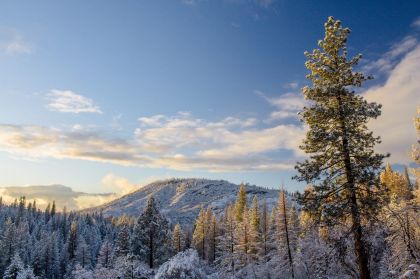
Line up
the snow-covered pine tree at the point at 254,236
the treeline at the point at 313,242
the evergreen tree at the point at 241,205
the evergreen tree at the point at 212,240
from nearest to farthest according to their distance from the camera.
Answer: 1. the treeline at the point at 313,242
2. the snow-covered pine tree at the point at 254,236
3. the evergreen tree at the point at 241,205
4. the evergreen tree at the point at 212,240

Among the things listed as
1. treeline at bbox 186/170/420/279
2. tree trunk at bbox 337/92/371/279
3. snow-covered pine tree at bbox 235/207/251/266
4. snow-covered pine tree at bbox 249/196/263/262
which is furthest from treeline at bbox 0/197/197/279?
tree trunk at bbox 337/92/371/279

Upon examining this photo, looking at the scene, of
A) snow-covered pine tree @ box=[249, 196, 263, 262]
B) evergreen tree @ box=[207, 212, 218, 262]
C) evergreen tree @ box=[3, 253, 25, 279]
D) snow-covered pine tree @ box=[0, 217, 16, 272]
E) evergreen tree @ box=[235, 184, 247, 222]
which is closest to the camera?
evergreen tree @ box=[3, 253, 25, 279]

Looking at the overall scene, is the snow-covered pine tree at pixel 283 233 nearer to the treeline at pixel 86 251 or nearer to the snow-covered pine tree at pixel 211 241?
the treeline at pixel 86 251

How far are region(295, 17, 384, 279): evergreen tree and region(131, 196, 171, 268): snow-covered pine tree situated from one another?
2903 centimetres

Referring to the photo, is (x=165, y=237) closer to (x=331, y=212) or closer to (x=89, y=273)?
(x=89, y=273)

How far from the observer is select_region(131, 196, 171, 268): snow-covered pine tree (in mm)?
45719

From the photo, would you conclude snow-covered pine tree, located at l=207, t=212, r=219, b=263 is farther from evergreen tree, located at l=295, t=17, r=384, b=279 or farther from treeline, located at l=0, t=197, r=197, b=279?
evergreen tree, located at l=295, t=17, r=384, b=279

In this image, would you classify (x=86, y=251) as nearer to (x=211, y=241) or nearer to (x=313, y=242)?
(x=211, y=241)

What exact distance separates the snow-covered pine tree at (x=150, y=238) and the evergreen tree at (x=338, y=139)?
29027 millimetres

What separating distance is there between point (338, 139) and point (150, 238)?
103 ft

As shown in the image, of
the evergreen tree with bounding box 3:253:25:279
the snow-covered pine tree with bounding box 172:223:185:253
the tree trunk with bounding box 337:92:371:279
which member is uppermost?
the tree trunk with bounding box 337:92:371:279

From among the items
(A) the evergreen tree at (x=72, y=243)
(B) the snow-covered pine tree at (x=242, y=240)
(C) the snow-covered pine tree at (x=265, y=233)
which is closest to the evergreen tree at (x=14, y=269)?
(B) the snow-covered pine tree at (x=242, y=240)

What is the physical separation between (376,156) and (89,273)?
25.2 m

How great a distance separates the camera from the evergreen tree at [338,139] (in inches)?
770
